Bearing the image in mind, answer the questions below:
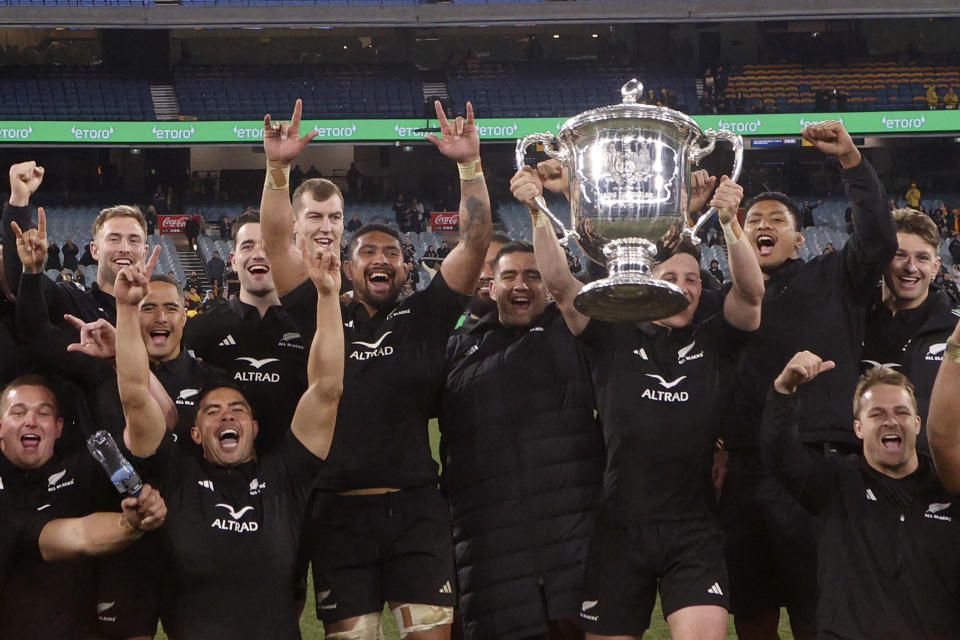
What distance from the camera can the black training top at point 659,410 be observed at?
14.0 feet

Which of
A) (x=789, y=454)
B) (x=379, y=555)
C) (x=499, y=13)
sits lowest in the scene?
(x=379, y=555)

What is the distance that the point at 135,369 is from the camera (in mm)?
3906

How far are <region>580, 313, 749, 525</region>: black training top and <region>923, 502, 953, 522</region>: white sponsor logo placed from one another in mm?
711

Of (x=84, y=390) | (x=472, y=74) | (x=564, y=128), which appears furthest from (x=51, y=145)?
(x=564, y=128)

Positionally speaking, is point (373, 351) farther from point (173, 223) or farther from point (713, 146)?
point (173, 223)

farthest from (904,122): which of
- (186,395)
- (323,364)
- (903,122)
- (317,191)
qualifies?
(323,364)

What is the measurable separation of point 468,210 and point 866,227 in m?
1.39

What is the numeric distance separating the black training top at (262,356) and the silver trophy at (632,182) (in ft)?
5.23

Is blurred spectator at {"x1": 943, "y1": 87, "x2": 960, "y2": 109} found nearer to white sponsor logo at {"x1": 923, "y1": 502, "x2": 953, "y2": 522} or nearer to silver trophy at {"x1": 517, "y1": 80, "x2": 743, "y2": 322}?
white sponsor logo at {"x1": 923, "y1": 502, "x2": 953, "y2": 522}

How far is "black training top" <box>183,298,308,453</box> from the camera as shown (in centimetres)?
455

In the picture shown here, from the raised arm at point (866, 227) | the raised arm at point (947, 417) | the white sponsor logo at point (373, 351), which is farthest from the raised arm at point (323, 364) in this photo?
the raised arm at point (947, 417)

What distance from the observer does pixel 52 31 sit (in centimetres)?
3016

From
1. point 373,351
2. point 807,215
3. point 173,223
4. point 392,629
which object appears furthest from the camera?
point 173,223

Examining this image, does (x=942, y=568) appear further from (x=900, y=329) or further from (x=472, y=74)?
(x=472, y=74)
